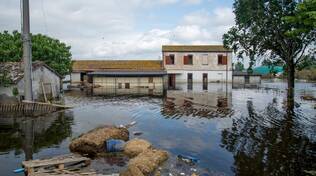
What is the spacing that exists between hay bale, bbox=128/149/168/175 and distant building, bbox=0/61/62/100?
1917 centimetres

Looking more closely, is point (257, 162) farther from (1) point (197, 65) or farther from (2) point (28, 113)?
(1) point (197, 65)

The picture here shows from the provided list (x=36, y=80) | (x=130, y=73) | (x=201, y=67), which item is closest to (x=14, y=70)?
(x=36, y=80)

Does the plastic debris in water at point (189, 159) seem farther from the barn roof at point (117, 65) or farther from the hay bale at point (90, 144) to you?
the barn roof at point (117, 65)

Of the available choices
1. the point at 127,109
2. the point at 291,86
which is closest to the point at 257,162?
the point at 127,109

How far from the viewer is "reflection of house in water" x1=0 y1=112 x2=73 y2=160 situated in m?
15.1

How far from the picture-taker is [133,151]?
44.3 feet

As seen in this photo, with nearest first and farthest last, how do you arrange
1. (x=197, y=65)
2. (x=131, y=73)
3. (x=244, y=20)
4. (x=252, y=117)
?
1. (x=252, y=117)
2. (x=244, y=20)
3. (x=131, y=73)
4. (x=197, y=65)

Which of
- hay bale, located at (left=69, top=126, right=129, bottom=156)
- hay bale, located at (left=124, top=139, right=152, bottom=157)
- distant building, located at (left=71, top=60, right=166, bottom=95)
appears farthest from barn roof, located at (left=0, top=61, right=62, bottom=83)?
distant building, located at (left=71, top=60, right=166, bottom=95)

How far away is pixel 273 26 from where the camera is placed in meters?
36.2

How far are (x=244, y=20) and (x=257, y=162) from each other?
28.1 metres

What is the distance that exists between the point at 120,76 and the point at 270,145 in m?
43.0

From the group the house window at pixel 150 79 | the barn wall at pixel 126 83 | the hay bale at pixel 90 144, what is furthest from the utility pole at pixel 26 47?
the house window at pixel 150 79

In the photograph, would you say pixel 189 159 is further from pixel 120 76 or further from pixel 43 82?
pixel 120 76

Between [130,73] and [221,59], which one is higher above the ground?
[221,59]
